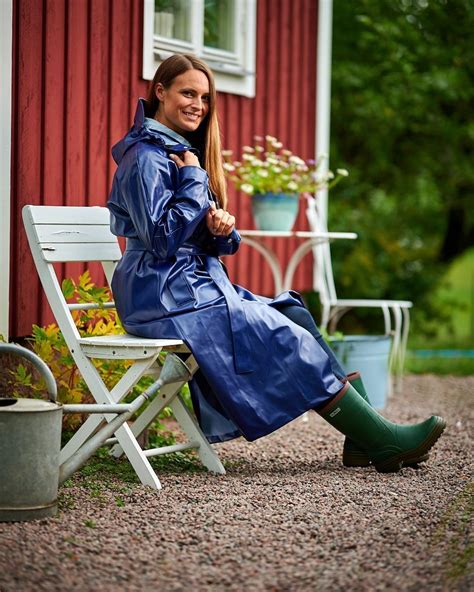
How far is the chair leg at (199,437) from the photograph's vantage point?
472 centimetres

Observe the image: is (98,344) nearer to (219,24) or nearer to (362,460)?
(362,460)

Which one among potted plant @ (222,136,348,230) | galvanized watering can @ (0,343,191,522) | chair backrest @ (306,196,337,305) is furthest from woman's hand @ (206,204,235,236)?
chair backrest @ (306,196,337,305)

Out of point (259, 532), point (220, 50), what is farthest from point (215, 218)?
point (220, 50)

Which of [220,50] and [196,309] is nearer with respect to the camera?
[196,309]

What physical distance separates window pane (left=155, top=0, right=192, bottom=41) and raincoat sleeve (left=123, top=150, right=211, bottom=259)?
6.89 ft

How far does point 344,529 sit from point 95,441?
3.04 feet

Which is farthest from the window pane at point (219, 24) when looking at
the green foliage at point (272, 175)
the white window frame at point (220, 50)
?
the green foliage at point (272, 175)

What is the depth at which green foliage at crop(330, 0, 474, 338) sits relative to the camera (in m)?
10.4

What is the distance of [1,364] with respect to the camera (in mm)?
4996

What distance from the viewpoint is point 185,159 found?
455cm

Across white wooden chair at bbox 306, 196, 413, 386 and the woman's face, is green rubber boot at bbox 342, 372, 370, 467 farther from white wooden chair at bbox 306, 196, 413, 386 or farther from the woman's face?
white wooden chair at bbox 306, 196, 413, 386

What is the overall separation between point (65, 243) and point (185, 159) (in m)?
0.62

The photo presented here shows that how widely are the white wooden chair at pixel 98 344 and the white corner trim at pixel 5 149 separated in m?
0.49

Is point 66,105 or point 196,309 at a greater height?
point 66,105
